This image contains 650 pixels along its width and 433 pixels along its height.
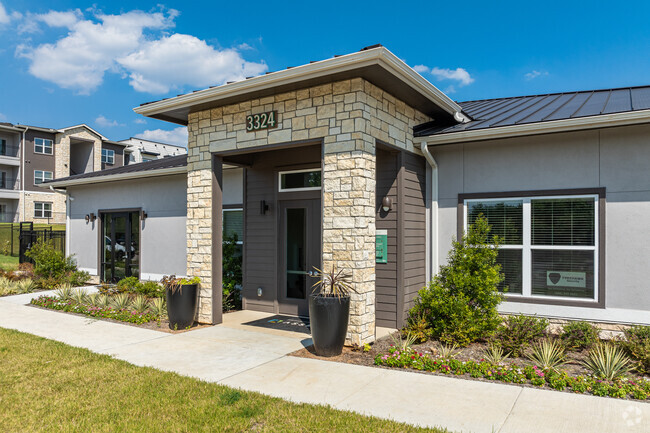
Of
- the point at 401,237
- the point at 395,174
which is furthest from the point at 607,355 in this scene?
the point at 395,174

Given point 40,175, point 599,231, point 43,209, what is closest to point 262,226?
point 599,231

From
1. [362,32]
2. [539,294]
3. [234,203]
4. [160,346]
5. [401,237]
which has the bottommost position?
[160,346]

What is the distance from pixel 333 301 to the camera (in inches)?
224

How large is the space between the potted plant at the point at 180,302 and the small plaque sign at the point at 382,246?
125 inches

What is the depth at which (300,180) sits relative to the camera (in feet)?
27.6

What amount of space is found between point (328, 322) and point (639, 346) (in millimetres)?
3754

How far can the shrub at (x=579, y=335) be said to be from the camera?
5812mm

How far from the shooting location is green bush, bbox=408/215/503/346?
6188 mm

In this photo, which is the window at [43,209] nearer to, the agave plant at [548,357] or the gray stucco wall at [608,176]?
the gray stucco wall at [608,176]

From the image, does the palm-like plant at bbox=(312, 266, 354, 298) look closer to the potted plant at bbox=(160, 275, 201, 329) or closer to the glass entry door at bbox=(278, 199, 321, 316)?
the glass entry door at bbox=(278, 199, 321, 316)

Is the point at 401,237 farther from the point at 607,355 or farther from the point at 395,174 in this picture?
the point at 607,355

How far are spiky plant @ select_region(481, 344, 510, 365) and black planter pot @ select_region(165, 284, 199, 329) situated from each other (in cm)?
467

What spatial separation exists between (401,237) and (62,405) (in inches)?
196

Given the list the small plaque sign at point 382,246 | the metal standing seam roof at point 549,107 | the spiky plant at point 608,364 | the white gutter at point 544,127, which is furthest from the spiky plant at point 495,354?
the metal standing seam roof at point 549,107
